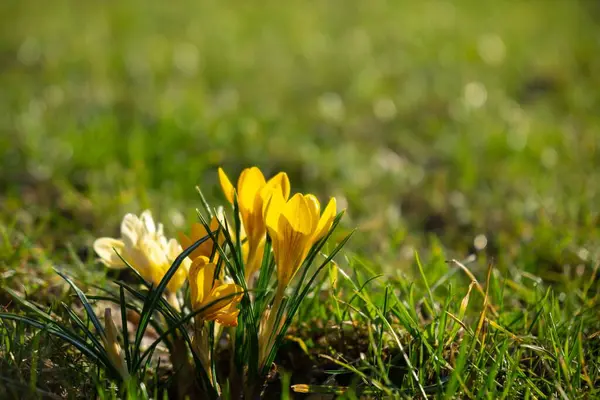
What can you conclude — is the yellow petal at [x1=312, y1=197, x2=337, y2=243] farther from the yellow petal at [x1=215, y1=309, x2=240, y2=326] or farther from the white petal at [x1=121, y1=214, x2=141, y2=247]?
the white petal at [x1=121, y1=214, x2=141, y2=247]

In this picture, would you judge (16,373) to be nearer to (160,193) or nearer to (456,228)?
(160,193)

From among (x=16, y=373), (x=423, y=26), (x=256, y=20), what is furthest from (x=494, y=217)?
(x=256, y=20)

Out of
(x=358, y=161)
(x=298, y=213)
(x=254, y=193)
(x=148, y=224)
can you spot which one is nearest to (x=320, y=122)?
(x=358, y=161)

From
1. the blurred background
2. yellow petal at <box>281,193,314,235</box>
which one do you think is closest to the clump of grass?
yellow petal at <box>281,193,314,235</box>

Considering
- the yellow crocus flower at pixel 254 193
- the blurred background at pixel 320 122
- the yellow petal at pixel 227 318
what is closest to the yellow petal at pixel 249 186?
the yellow crocus flower at pixel 254 193

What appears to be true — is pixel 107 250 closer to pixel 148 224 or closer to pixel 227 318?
pixel 148 224

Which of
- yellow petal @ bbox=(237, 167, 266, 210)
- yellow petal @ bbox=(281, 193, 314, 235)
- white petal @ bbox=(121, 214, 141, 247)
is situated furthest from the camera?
white petal @ bbox=(121, 214, 141, 247)
